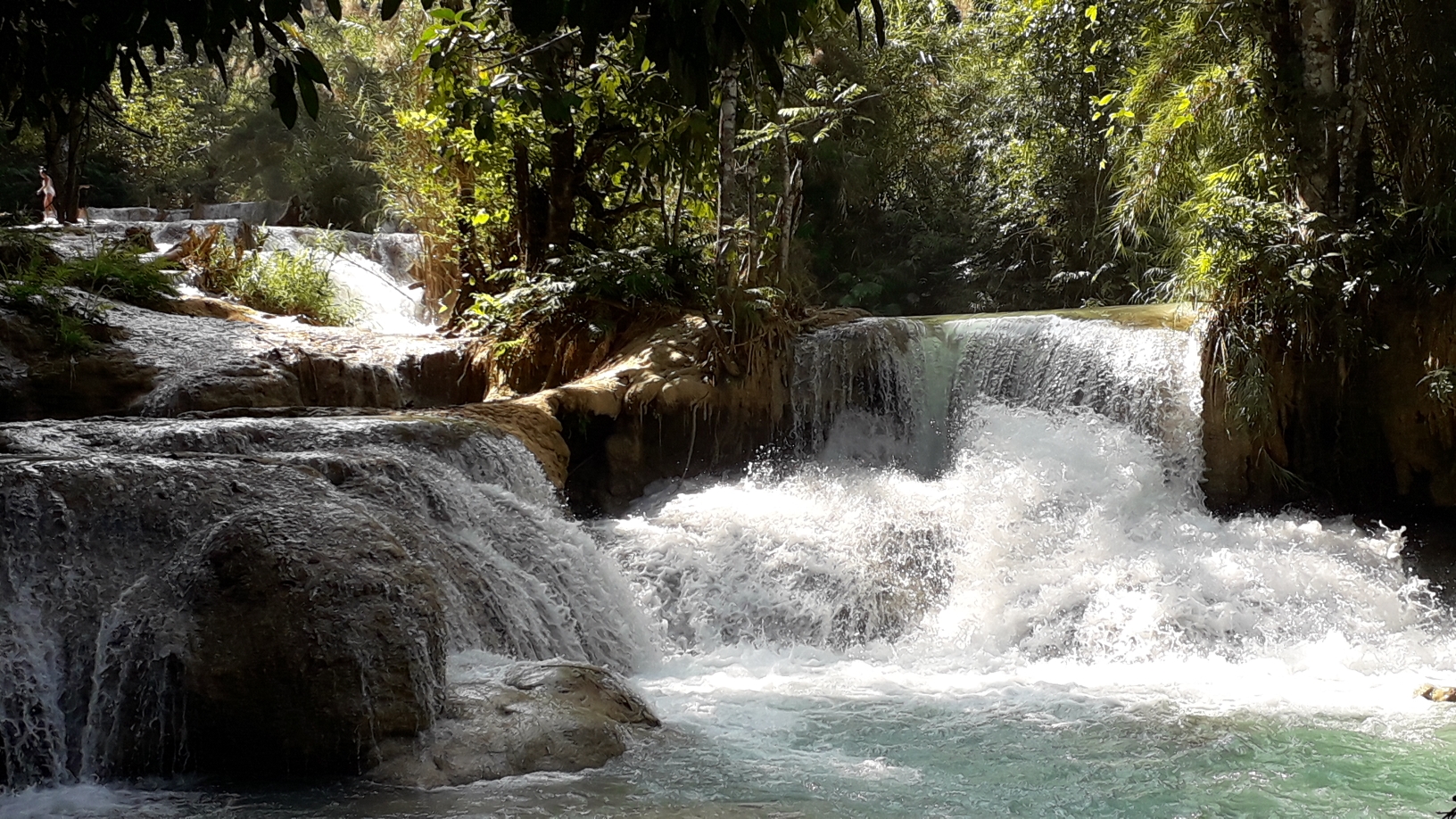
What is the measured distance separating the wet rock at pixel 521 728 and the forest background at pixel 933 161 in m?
2.28

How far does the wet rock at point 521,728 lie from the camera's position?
4.34 m

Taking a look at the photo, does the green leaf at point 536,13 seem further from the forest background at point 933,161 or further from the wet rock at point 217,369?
the wet rock at point 217,369

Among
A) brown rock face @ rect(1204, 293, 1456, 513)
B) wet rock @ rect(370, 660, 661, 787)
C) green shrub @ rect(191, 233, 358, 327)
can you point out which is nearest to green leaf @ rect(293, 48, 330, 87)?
wet rock @ rect(370, 660, 661, 787)

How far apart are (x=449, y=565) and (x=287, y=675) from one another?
1.61 meters

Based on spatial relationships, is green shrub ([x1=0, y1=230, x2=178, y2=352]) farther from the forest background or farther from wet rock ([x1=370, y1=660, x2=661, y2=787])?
wet rock ([x1=370, y1=660, x2=661, y2=787])

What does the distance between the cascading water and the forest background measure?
1.21m

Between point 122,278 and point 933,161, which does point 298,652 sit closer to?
point 122,278

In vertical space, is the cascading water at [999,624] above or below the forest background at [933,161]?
below

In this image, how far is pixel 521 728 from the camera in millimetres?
4570

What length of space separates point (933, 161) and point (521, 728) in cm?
1712

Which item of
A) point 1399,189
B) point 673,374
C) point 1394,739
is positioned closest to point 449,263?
point 673,374

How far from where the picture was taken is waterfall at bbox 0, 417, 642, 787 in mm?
4309

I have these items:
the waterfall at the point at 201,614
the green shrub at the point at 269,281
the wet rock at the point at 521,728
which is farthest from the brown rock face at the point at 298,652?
the green shrub at the point at 269,281

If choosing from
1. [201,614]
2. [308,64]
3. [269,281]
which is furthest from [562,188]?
[308,64]
